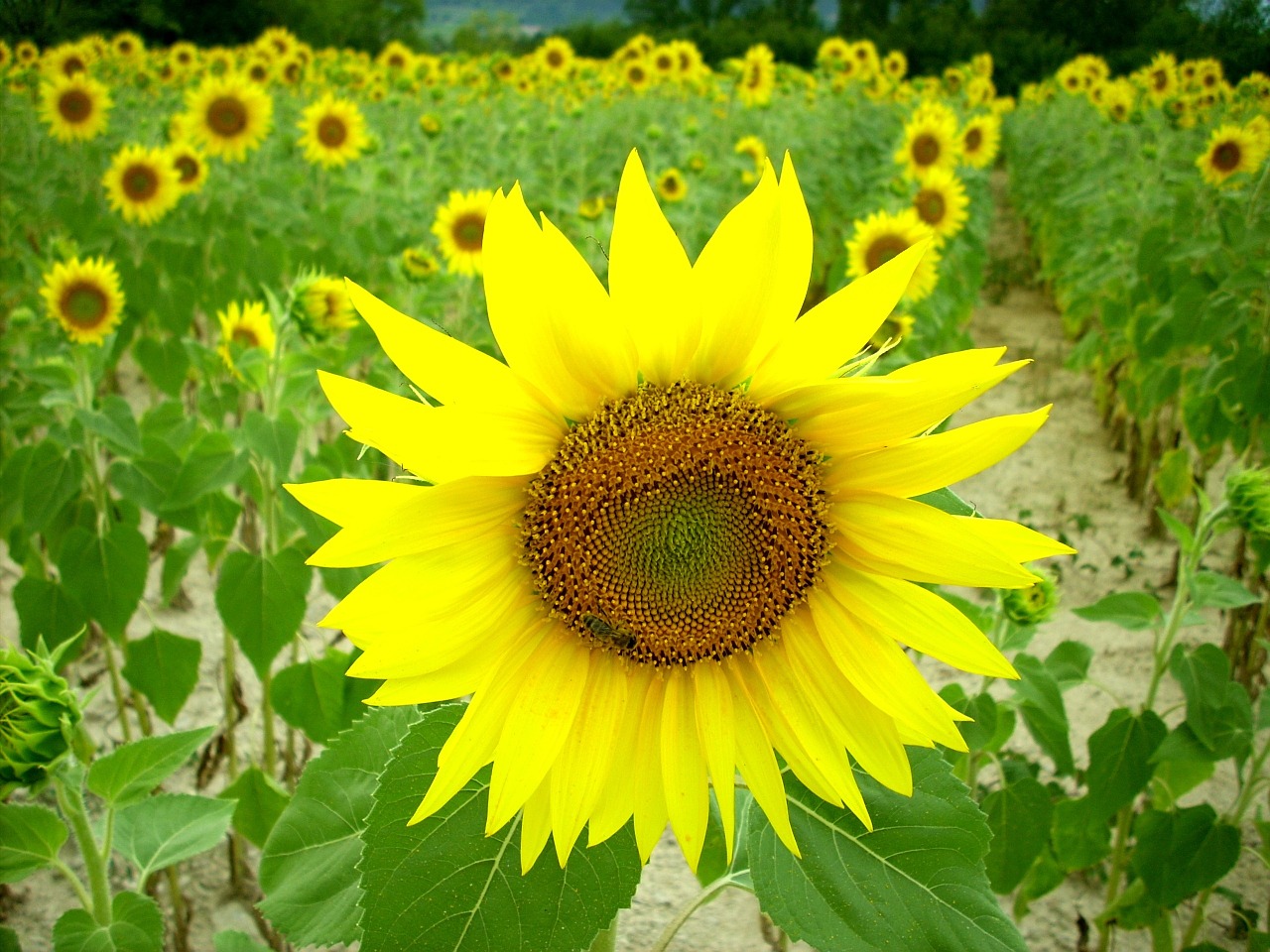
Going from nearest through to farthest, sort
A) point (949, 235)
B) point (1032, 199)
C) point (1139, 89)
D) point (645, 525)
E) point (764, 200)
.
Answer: point (764, 200) → point (645, 525) → point (949, 235) → point (1139, 89) → point (1032, 199)

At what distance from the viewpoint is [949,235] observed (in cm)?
409

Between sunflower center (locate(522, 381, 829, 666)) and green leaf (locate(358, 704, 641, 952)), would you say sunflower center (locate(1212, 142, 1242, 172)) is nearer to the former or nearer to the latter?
sunflower center (locate(522, 381, 829, 666))

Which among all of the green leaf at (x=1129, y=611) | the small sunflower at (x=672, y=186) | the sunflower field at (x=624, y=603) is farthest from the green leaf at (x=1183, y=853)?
the small sunflower at (x=672, y=186)

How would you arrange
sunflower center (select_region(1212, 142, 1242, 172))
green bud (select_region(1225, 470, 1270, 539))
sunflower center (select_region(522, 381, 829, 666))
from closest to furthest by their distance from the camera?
sunflower center (select_region(522, 381, 829, 666))
green bud (select_region(1225, 470, 1270, 539))
sunflower center (select_region(1212, 142, 1242, 172))

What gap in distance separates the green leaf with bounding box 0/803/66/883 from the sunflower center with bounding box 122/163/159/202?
11.9ft

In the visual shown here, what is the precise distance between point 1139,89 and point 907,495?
6792 mm

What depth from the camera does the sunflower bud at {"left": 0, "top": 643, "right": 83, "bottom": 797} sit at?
3.34ft

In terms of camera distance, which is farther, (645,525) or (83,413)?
(83,413)

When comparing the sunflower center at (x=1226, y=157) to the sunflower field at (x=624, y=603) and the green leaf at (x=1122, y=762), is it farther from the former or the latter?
the green leaf at (x=1122, y=762)

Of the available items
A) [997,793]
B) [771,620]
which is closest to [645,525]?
[771,620]

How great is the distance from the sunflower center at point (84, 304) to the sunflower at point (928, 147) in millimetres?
3644

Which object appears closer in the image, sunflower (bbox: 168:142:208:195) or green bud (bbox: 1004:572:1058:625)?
green bud (bbox: 1004:572:1058:625)

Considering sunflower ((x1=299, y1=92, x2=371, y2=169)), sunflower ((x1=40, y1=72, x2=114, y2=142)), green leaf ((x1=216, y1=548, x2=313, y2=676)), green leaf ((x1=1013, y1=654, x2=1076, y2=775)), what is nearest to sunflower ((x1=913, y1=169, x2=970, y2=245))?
green leaf ((x1=1013, y1=654, x2=1076, y2=775))

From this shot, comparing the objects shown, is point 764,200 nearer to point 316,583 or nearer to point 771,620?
point 771,620
